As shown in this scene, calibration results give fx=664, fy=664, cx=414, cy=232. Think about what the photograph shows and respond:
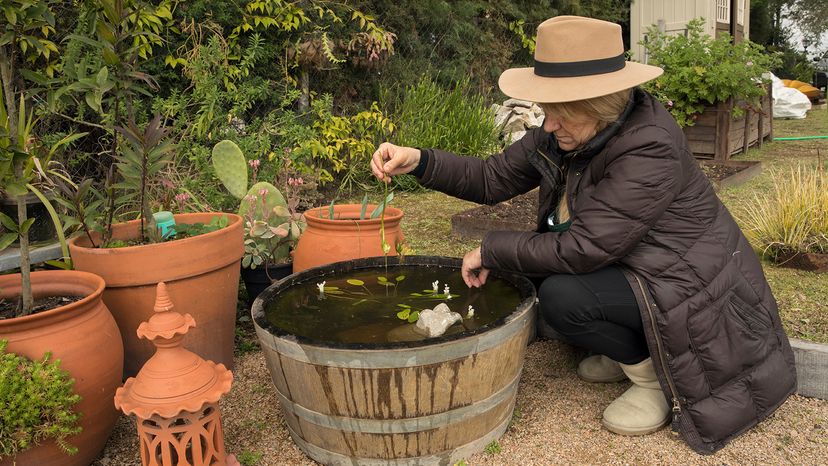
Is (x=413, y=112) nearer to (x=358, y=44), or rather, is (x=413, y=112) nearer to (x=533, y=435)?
(x=358, y=44)

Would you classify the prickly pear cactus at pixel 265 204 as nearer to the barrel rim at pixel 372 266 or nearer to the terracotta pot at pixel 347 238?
the terracotta pot at pixel 347 238

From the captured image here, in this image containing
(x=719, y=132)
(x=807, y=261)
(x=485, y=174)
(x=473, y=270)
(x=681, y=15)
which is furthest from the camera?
(x=681, y=15)

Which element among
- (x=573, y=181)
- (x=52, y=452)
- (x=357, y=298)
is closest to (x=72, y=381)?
(x=52, y=452)

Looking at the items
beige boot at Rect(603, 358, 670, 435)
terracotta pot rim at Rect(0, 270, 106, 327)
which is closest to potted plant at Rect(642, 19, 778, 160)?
beige boot at Rect(603, 358, 670, 435)

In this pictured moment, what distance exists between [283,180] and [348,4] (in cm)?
230

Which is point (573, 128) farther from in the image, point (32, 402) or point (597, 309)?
point (32, 402)

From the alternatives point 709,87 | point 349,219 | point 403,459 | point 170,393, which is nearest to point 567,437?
point 403,459

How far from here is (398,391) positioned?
1.74m

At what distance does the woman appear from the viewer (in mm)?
1892

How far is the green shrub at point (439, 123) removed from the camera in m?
6.18

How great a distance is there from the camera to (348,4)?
607 cm

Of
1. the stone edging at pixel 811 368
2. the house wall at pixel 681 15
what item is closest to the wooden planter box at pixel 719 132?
the house wall at pixel 681 15

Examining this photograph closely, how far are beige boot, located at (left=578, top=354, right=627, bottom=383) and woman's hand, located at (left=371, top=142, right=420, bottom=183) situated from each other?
1.01 m

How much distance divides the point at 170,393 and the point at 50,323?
0.43 m
